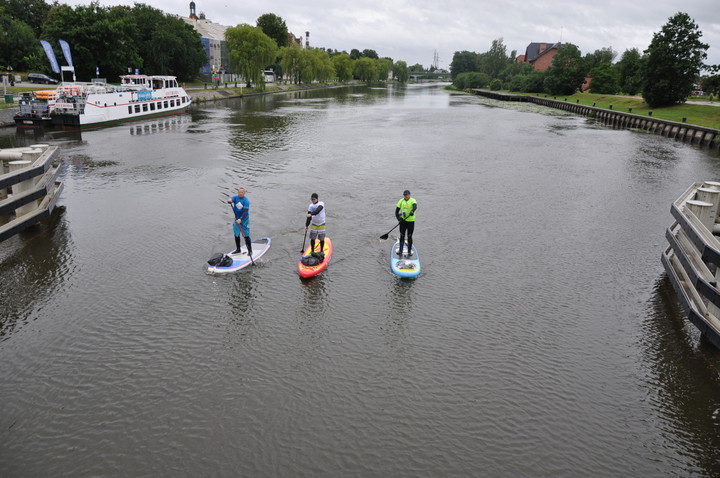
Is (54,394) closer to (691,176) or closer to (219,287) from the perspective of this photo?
(219,287)

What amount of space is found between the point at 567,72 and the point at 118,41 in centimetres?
9189

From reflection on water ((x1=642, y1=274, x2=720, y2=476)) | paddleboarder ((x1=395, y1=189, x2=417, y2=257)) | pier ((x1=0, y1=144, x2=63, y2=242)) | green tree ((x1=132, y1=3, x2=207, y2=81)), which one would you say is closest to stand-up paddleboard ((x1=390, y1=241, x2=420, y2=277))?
paddleboarder ((x1=395, y1=189, x2=417, y2=257))

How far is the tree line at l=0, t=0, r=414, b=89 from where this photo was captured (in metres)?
84.4

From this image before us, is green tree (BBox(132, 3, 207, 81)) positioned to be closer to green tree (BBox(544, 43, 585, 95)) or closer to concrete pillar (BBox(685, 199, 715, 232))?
green tree (BBox(544, 43, 585, 95))

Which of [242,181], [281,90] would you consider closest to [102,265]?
[242,181]

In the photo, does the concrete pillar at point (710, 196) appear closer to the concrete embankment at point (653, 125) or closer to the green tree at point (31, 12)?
the concrete embankment at point (653, 125)

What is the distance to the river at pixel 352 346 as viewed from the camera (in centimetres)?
926

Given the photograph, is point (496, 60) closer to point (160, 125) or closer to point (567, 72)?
point (567, 72)

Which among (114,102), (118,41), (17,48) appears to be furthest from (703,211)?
(17,48)

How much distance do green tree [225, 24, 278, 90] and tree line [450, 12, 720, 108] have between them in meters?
65.1

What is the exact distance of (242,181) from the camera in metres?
30.0

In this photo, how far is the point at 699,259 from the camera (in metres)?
13.7

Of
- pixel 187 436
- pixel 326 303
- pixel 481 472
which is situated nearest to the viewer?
pixel 481 472

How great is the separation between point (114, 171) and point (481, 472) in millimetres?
31553
